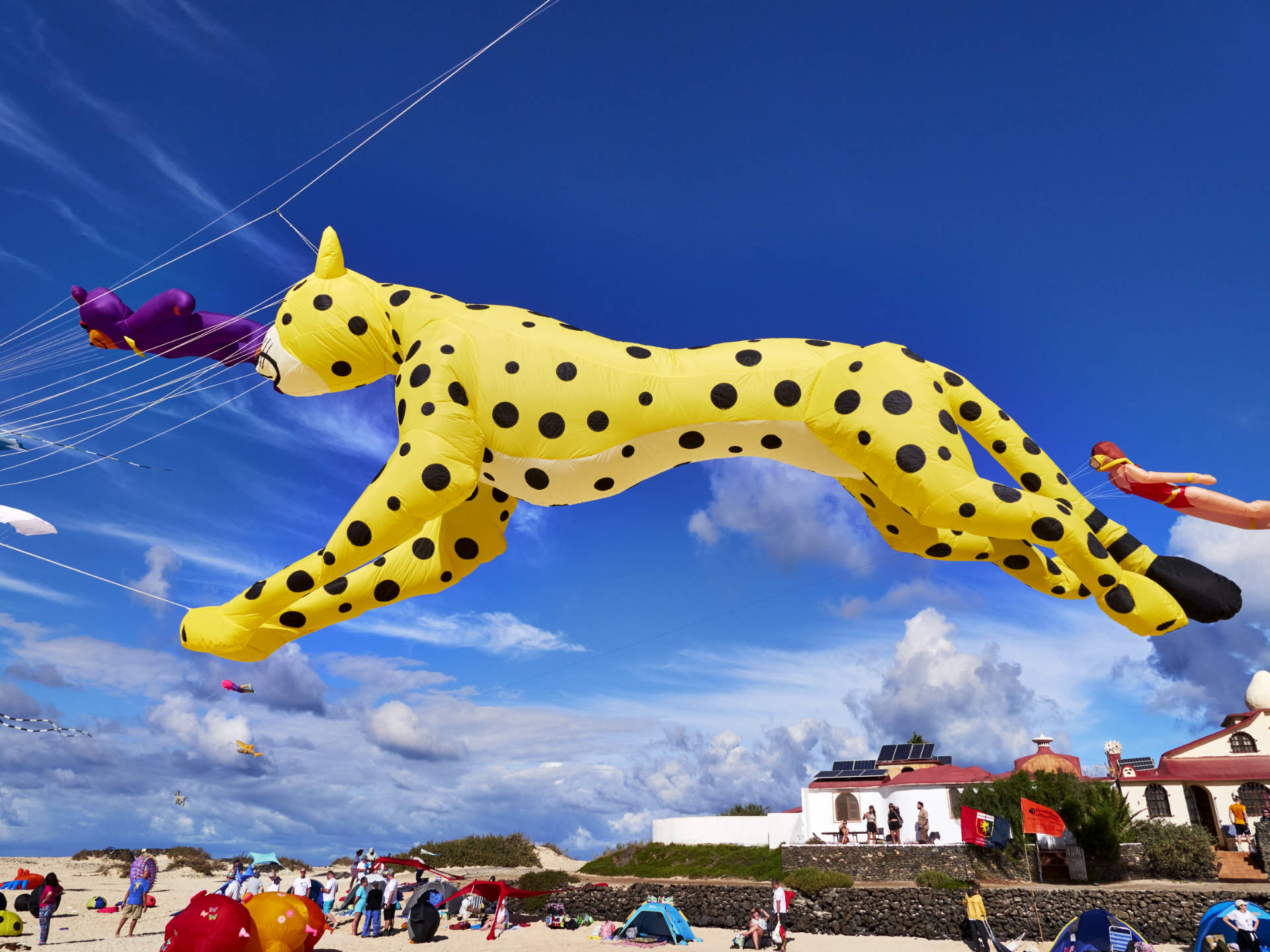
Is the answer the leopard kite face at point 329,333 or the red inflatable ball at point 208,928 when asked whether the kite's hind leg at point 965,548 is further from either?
the red inflatable ball at point 208,928

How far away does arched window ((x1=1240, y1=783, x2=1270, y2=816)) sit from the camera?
72.0 feet

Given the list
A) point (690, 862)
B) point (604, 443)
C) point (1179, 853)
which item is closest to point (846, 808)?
point (690, 862)

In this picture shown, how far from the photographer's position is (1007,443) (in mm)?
5172

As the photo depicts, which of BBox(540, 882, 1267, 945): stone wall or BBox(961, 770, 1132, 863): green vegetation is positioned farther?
BBox(961, 770, 1132, 863): green vegetation

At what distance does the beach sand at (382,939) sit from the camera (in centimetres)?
1239

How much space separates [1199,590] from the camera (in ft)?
15.5

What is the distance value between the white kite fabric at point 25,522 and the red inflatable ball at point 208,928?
3.85m

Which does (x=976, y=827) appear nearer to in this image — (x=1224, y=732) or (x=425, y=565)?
(x=1224, y=732)

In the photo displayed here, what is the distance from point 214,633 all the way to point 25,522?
2.03 metres

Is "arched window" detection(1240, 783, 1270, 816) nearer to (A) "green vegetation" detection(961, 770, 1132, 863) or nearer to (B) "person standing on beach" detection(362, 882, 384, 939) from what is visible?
(A) "green vegetation" detection(961, 770, 1132, 863)

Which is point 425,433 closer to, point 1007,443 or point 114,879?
point 1007,443

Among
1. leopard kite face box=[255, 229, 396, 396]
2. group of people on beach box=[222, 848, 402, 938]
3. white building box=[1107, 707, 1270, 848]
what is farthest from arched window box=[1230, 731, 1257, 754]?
leopard kite face box=[255, 229, 396, 396]

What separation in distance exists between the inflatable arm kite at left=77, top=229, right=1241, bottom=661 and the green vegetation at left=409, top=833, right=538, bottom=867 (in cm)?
2212

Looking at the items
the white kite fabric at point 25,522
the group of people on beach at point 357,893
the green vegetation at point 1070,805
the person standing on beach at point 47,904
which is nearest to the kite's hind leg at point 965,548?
the white kite fabric at point 25,522
